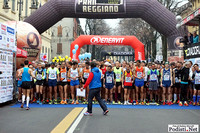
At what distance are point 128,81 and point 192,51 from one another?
3.59 metres

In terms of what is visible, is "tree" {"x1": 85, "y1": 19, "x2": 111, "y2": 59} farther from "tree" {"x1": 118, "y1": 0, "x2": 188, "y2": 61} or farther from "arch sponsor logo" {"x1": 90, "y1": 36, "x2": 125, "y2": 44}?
"arch sponsor logo" {"x1": 90, "y1": 36, "x2": 125, "y2": 44}

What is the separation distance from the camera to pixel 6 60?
36.4 feet

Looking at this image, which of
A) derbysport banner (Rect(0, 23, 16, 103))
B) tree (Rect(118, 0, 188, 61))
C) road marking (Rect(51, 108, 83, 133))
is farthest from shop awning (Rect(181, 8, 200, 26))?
tree (Rect(118, 0, 188, 61))

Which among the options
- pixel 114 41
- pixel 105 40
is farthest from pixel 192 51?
pixel 105 40

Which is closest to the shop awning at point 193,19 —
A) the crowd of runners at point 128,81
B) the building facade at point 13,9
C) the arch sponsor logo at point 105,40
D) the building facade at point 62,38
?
the crowd of runners at point 128,81

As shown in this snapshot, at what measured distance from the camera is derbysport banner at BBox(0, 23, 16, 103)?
10.6 metres

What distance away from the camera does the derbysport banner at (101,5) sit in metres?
19.1

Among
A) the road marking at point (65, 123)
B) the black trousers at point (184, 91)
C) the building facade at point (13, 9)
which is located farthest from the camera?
the building facade at point (13, 9)

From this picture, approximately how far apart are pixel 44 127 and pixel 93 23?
42672 millimetres

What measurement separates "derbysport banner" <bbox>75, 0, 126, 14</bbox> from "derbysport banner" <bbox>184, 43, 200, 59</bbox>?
773cm

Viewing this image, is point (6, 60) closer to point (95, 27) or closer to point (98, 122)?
point (98, 122)

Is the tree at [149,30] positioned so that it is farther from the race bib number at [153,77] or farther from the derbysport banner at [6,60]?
the derbysport banner at [6,60]

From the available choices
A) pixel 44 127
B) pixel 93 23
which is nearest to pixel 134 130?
pixel 44 127

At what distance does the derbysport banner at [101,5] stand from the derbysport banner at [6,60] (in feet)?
27.3
